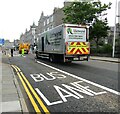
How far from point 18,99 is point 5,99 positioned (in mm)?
435

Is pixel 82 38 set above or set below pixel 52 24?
below

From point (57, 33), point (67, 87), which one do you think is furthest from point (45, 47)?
point (67, 87)

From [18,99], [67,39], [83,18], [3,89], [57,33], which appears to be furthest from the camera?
[83,18]

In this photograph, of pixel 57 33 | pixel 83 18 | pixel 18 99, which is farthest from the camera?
pixel 83 18

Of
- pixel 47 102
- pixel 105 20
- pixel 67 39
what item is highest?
pixel 105 20

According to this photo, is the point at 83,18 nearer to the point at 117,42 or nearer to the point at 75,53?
the point at 117,42

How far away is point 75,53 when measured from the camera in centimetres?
1892

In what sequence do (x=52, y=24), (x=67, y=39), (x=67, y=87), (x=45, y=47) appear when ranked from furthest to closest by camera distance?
(x=52, y=24), (x=45, y=47), (x=67, y=39), (x=67, y=87)

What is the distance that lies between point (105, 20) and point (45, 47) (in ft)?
68.1

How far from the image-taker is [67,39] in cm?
1891

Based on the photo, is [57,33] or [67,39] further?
[57,33]

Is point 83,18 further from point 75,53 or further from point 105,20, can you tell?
point 75,53

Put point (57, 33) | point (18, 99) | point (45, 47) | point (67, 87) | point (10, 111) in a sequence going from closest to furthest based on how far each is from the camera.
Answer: point (10, 111) → point (18, 99) → point (67, 87) → point (57, 33) → point (45, 47)

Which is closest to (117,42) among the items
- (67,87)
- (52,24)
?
(67,87)
